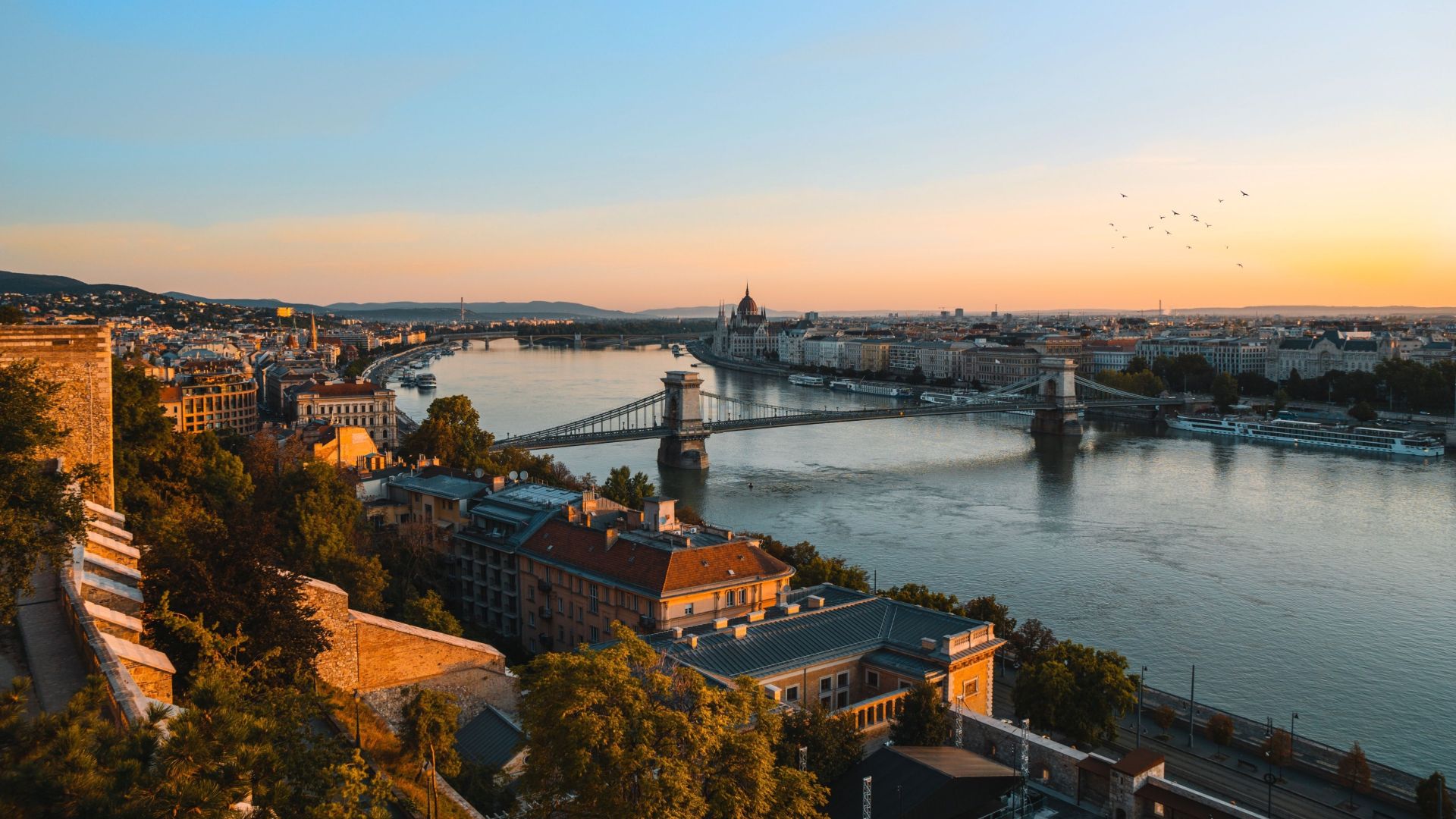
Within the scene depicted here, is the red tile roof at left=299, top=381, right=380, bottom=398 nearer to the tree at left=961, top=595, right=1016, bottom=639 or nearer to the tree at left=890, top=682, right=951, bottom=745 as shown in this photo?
the tree at left=961, top=595, right=1016, bottom=639

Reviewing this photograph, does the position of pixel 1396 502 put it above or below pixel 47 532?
below

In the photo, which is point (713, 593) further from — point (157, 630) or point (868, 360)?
point (868, 360)

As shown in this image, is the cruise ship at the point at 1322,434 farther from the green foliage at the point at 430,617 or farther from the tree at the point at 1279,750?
the green foliage at the point at 430,617

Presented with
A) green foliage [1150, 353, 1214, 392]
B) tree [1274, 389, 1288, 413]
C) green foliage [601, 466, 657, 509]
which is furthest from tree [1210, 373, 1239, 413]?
green foliage [601, 466, 657, 509]

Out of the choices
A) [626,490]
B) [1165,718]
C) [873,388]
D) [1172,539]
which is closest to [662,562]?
[1165,718]

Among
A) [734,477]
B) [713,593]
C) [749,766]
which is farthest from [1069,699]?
[734,477]
